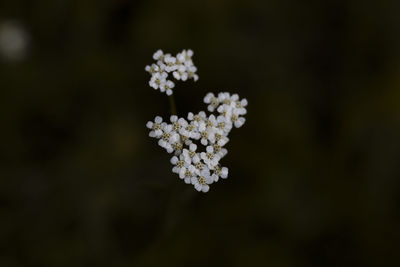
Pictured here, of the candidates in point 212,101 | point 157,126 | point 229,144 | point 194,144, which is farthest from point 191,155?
point 229,144

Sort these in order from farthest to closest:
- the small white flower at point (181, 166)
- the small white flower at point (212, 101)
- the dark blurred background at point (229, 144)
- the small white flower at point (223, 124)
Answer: the dark blurred background at point (229, 144), the small white flower at point (212, 101), the small white flower at point (223, 124), the small white flower at point (181, 166)

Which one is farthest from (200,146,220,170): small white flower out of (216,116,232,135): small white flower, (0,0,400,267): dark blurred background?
(0,0,400,267): dark blurred background

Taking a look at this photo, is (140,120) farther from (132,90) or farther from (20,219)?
(20,219)

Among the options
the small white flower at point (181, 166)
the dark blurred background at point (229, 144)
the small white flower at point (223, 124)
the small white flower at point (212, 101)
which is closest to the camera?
the small white flower at point (181, 166)

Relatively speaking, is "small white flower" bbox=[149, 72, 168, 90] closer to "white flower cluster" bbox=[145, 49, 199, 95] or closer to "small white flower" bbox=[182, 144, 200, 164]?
"white flower cluster" bbox=[145, 49, 199, 95]

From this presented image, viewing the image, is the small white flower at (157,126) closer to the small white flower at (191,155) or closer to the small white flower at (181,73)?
the small white flower at (191,155)

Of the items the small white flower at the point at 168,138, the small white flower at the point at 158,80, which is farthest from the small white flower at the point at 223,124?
the small white flower at the point at 158,80

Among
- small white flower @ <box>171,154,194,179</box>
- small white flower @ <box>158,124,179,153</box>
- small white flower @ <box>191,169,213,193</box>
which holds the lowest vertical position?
small white flower @ <box>191,169,213,193</box>

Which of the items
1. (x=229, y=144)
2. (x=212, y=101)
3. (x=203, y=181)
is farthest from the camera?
(x=229, y=144)

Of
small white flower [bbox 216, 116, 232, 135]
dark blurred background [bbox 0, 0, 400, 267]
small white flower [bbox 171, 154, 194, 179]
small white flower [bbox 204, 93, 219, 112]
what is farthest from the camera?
dark blurred background [bbox 0, 0, 400, 267]

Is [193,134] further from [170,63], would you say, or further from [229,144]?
[229,144]
